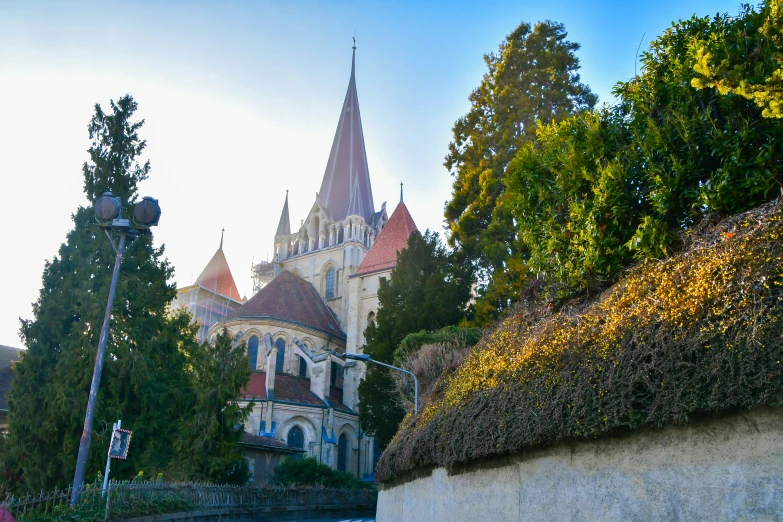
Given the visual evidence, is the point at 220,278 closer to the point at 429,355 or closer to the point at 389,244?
the point at 389,244

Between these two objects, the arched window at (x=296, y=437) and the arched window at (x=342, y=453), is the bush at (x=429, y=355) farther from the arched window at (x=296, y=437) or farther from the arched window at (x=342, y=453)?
the arched window at (x=342, y=453)

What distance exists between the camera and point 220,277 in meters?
71.4

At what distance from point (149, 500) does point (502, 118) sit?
1883cm

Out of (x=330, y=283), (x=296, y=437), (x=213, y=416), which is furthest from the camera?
(x=330, y=283)

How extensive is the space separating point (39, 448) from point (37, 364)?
8.02ft

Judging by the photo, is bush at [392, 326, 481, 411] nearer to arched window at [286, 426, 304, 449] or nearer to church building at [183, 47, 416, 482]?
church building at [183, 47, 416, 482]

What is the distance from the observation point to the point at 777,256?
6.03 meters

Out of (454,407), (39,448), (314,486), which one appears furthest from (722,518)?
(314,486)

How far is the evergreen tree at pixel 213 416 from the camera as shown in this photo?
19203mm

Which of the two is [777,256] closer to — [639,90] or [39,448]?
[639,90]

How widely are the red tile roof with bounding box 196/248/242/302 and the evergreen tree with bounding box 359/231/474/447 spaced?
43.6 m

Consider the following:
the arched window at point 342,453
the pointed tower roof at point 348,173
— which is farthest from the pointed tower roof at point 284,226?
the arched window at point 342,453

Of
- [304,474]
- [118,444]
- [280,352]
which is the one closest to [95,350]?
[118,444]

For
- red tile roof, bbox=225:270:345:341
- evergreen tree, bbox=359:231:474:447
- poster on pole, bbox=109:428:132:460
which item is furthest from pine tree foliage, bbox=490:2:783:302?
red tile roof, bbox=225:270:345:341
